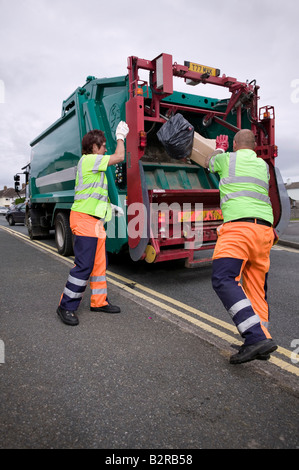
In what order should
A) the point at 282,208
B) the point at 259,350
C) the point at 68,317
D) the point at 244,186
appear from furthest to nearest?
1. the point at 282,208
2. the point at 68,317
3. the point at 244,186
4. the point at 259,350

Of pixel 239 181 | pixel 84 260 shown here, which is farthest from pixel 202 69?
pixel 84 260

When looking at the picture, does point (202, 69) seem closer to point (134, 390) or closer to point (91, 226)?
point (91, 226)

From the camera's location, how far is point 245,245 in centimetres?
233

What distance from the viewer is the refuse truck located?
3.97 metres

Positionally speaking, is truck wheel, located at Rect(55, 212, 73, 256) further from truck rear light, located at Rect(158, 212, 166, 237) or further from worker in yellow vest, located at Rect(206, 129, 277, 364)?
worker in yellow vest, located at Rect(206, 129, 277, 364)

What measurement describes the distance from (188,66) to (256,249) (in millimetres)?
2965

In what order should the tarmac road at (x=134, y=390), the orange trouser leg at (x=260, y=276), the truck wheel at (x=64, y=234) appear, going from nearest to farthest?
the tarmac road at (x=134, y=390) → the orange trouser leg at (x=260, y=276) → the truck wheel at (x=64, y=234)

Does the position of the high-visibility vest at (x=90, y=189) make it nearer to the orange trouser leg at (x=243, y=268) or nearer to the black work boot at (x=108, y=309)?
the black work boot at (x=108, y=309)

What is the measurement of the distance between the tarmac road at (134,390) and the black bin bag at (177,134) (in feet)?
6.50

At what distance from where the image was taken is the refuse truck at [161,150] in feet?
13.0

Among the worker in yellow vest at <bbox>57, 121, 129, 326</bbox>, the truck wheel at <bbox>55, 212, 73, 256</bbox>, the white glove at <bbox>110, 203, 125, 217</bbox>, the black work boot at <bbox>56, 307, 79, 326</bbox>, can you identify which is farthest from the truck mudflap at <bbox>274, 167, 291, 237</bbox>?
the truck wheel at <bbox>55, 212, 73, 256</bbox>

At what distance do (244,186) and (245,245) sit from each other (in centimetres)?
44

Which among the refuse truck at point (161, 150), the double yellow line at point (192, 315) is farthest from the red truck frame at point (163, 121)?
the double yellow line at point (192, 315)

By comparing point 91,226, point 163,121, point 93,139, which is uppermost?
point 163,121
